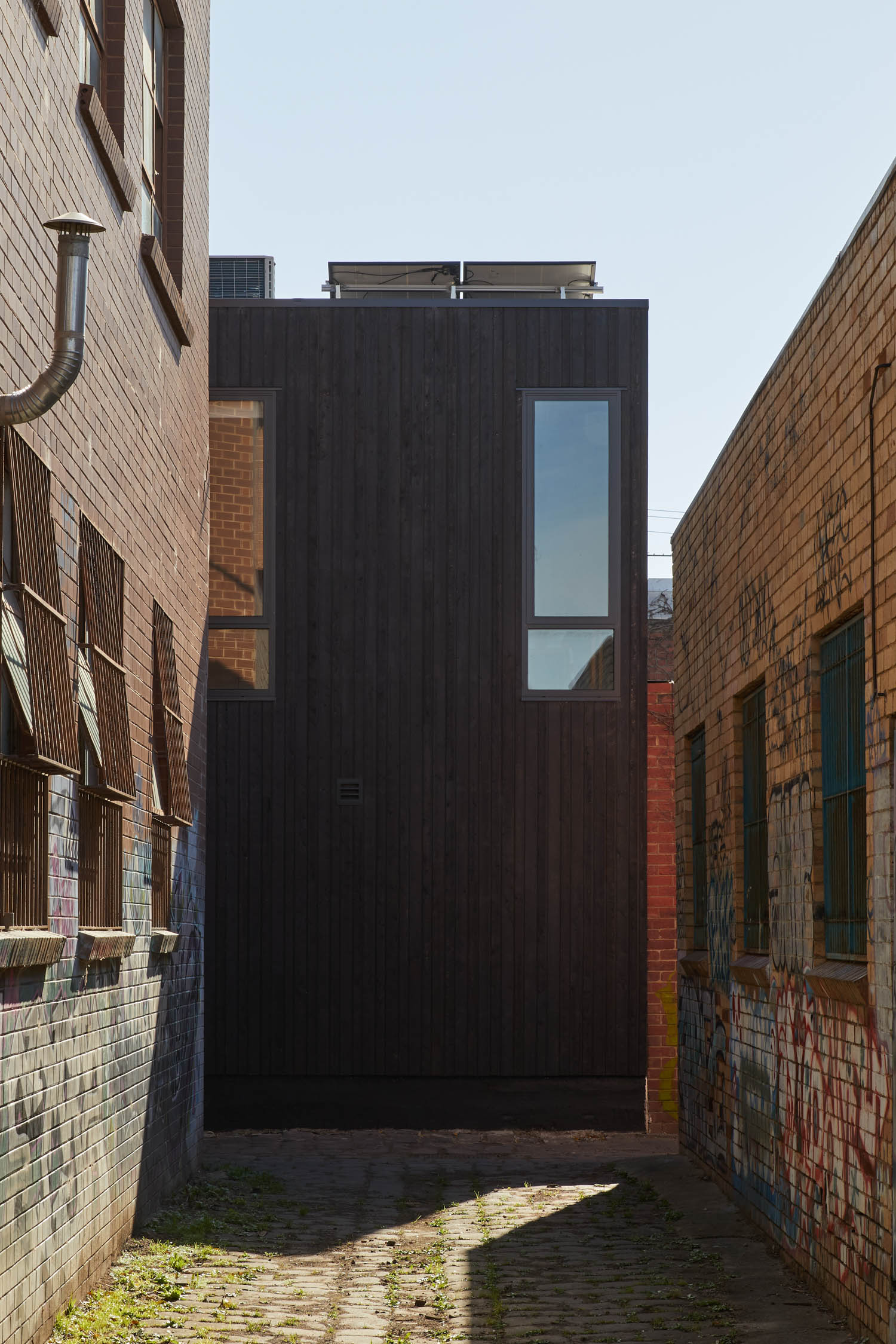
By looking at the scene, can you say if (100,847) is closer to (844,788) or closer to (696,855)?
(844,788)

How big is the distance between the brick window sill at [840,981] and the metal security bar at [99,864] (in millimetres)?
3388

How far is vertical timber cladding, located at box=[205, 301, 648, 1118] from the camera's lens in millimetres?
14547

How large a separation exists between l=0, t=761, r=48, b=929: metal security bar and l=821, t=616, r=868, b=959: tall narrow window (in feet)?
11.4

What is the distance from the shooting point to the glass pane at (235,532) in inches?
592

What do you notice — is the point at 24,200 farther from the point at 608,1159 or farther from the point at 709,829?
the point at 608,1159

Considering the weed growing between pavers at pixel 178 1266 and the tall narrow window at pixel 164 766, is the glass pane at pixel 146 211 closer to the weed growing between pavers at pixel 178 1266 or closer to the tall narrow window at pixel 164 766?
the tall narrow window at pixel 164 766

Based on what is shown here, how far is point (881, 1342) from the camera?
19.7 feet

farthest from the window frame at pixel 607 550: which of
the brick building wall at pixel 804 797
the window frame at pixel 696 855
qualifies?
the brick building wall at pixel 804 797

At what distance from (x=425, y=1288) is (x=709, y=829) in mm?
4473

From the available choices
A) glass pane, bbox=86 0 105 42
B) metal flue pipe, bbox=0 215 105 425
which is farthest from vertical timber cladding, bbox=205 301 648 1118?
metal flue pipe, bbox=0 215 105 425

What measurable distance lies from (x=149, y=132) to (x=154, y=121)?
1.11ft

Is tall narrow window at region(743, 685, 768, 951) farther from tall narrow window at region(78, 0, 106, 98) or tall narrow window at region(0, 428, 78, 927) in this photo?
tall narrow window at region(78, 0, 106, 98)

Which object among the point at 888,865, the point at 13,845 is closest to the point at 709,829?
the point at 888,865

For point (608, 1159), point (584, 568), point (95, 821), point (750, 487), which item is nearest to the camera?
point (95, 821)
